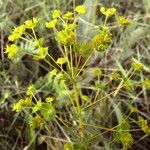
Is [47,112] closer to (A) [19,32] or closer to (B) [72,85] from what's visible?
(A) [19,32]

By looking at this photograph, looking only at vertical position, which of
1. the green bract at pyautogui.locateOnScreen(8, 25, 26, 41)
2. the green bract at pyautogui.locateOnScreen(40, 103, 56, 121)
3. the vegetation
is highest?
the green bract at pyautogui.locateOnScreen(8, 25, 26, 41)

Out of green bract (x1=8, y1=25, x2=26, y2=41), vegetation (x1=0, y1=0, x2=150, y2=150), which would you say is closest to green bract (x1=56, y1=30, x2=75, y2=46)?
green bract (x1=8, y1=25, x2=26, y2=41)

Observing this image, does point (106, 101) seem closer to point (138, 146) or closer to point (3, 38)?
point (138, 146)

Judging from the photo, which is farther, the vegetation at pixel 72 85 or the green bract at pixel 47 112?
the vegetation at pixel 72 85

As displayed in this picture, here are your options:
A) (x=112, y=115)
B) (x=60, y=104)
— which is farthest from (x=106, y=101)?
(x=60, y=104)

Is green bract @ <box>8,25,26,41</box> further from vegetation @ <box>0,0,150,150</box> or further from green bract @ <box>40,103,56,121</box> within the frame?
vegetation @ <box>0,0,150,150</box>

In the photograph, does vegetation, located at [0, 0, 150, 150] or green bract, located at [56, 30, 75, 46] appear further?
vegetation, located at [0, 0, 150, 150]

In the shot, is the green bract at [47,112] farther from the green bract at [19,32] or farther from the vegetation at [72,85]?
the vegetation at [72,85]

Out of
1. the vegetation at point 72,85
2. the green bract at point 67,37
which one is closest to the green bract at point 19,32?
the green bract at point 67,37

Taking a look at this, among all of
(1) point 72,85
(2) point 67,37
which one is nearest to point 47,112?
(2) point 67,37

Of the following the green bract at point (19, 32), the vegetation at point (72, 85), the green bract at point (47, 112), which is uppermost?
the green bract at point (19, 32)

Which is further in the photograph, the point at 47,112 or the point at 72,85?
the point at 72,85
